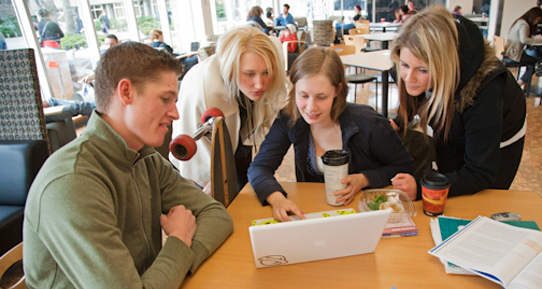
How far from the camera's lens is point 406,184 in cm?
123

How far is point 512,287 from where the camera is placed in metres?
0.80

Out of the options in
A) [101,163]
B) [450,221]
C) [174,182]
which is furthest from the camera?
[174,182]

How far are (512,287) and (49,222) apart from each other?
991 mm

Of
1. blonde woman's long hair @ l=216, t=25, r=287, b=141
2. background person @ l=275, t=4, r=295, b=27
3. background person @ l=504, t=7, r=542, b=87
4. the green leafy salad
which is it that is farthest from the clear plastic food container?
background person @ l=275, t=4, r=295, b=27

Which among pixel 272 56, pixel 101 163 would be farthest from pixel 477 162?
pixel 101 163

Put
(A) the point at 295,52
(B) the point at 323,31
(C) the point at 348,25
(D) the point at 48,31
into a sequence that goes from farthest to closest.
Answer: (C) the point at 348,25, (B) the point at 323,31, (A) the point at 295,52, (D) the point at 48,31

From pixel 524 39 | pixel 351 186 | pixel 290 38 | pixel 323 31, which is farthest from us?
pixel 323 31

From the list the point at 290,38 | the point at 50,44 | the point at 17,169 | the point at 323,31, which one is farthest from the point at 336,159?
the point at 323,31

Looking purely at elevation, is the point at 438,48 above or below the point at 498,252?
above

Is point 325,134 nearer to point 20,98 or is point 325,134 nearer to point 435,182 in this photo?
point 435,182

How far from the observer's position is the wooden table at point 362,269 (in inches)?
34.6

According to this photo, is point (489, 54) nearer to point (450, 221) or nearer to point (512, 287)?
point (450, 221)

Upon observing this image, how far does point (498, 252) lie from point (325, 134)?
745mm

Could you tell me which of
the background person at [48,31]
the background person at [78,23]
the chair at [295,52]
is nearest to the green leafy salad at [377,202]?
the chair at [295,52]
